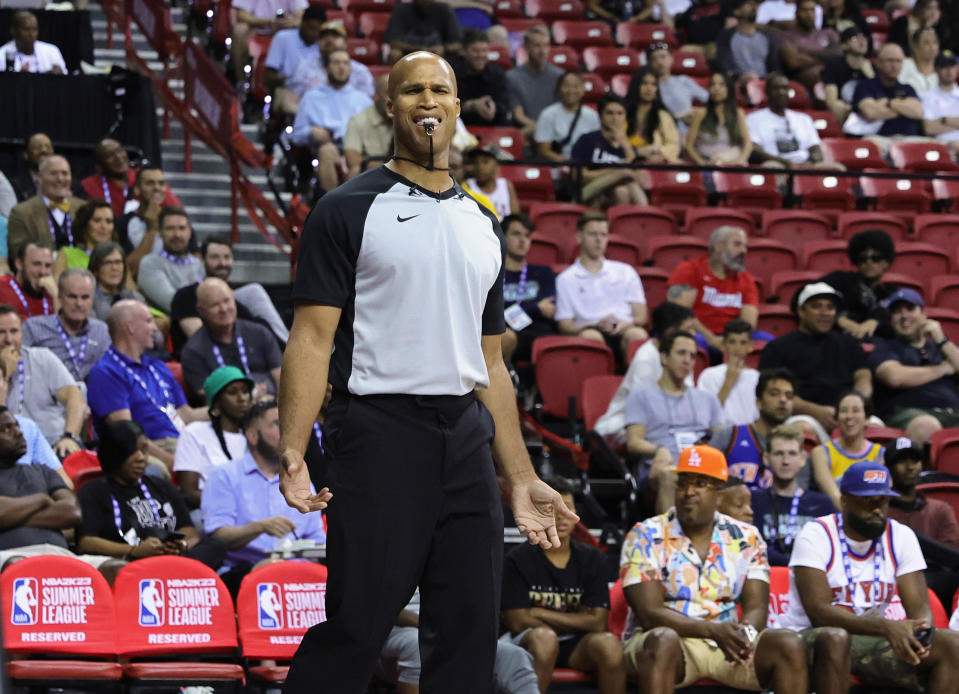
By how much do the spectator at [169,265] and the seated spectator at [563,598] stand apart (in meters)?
3.89

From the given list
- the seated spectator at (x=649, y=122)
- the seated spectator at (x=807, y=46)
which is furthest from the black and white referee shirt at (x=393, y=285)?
the seated spectator at (x=807, y=46)

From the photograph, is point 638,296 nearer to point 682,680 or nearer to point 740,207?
point 740,207

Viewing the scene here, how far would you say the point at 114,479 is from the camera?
23.2 ft

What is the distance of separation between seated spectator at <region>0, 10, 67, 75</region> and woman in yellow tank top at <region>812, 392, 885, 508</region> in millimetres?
7044

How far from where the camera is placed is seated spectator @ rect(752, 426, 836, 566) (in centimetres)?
808

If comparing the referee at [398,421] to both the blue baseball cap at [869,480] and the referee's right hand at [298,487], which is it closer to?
the referee's right hand at [298,487]

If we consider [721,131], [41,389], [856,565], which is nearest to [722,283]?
[721,131]

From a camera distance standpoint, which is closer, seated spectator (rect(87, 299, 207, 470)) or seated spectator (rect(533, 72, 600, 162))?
seated spectator (rect(87, 299, 207, 470))

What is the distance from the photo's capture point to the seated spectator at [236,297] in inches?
379

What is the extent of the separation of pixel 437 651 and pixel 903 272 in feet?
29.5

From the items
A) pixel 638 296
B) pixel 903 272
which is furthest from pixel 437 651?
pixel 903 272

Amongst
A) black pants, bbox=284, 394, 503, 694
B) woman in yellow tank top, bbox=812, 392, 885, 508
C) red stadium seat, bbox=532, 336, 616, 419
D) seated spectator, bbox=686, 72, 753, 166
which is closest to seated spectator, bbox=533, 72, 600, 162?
seated spectator, bbox=686, 72, 753, 166

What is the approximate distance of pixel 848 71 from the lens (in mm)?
15352

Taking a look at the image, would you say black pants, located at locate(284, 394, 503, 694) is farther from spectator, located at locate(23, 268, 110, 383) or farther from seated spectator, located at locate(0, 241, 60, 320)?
seated spectator, located at locate(0, 241, 60, 320)
